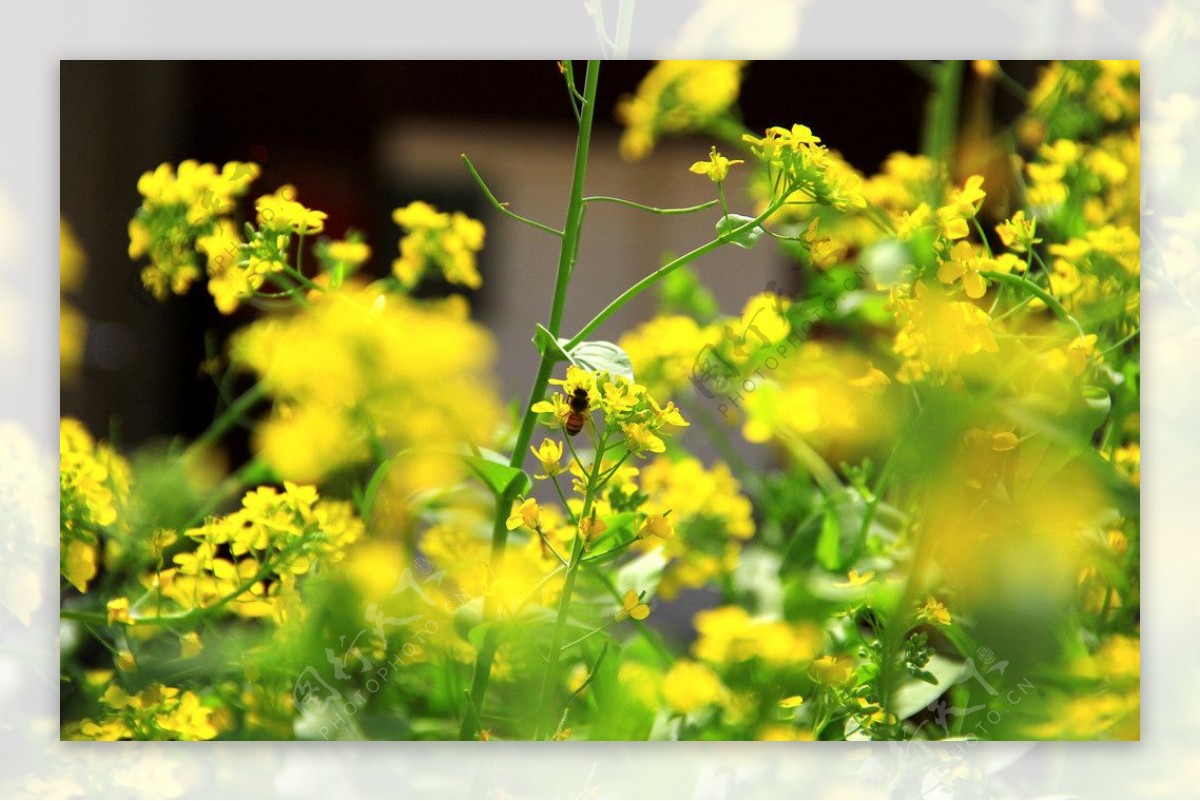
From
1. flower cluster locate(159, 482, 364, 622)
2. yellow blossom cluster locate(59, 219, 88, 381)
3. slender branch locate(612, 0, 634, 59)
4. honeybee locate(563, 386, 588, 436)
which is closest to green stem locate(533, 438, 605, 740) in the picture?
honeybee locate(563, 386, 588, 436)

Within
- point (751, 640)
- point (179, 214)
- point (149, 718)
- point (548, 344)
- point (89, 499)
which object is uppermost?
point (179, 214)

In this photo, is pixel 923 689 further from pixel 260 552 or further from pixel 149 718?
pixel 149 718

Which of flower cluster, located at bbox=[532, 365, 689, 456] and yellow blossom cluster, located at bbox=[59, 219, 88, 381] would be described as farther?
yellow blossom cluster, located at bbox=[59, 219, 88, 381]

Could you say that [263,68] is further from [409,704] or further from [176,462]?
[409,704]

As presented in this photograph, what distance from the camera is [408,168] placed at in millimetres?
1501

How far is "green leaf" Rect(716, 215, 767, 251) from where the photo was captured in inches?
57.4

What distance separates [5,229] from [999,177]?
1136 mm

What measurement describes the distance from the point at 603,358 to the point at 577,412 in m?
0.06

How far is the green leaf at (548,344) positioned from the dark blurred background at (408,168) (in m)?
0.02

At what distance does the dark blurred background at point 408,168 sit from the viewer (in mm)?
1490

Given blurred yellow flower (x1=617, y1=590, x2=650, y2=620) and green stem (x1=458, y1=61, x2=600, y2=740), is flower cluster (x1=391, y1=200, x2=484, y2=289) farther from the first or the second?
blurred yellow flower (x1=617, y1=590, x2=650, y2=620)

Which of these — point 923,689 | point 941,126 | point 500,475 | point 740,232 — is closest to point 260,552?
point 500,475

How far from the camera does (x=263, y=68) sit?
1506 mm

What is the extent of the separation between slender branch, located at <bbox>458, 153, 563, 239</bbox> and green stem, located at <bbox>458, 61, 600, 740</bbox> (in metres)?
0.02
